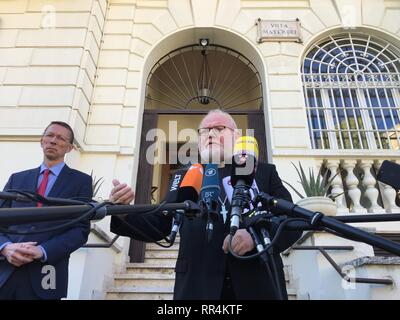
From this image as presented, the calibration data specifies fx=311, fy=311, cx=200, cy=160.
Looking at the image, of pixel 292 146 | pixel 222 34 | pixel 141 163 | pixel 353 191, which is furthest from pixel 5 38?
pixel 353 191

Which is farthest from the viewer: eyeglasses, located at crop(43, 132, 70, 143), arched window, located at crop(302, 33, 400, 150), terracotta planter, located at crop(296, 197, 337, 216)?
arched window, located at crop(302, 33, 400, 150)

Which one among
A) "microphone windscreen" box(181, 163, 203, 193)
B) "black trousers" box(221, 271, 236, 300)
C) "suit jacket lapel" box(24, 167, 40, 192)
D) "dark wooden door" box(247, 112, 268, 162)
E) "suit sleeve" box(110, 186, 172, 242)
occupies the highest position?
"dark wooden door" box(247, 112, 268, 162)

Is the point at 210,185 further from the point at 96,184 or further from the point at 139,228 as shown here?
the point at 96,184

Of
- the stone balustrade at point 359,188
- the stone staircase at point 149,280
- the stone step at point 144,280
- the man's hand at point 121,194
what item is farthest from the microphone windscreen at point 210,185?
the stone balustrade at point 359,188

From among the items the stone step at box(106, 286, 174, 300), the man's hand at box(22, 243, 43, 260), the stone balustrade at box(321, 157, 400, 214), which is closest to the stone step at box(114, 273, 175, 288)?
the stone step at box(106, 286, 174, 300)

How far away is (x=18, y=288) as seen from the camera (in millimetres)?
1748

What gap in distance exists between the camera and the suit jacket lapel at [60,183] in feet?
6.78

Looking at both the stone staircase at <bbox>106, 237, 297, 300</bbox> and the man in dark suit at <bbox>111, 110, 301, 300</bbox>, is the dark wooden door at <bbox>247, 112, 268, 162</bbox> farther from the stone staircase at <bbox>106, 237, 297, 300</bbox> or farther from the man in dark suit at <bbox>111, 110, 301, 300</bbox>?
the man in dark suit at <bbox>111, 110, 301, 300</bbox>

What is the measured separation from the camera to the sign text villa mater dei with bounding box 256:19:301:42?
5914 millimetres

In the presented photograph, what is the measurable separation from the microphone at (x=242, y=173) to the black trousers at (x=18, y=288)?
136 cm

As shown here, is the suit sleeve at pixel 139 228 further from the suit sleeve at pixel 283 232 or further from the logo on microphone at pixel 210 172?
the suit sleeve at pixel 283 232

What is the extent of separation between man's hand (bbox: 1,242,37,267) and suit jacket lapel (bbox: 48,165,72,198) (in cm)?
39

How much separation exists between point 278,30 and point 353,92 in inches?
72.0
